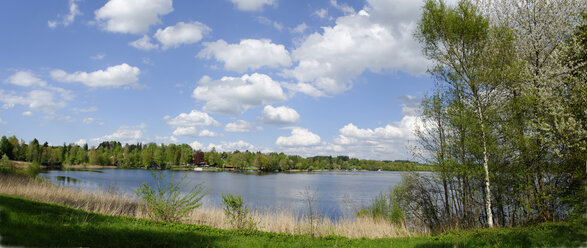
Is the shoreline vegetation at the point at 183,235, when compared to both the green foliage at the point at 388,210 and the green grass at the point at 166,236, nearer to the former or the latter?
the green grass at the point at 166,236

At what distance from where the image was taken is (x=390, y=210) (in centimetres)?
1875

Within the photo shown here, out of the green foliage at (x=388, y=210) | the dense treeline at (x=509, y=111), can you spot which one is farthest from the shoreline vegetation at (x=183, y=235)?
the green foliage at (x=388, y=210)

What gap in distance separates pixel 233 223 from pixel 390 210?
10.4m

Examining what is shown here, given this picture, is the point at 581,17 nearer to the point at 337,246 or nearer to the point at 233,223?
the point at 337,246

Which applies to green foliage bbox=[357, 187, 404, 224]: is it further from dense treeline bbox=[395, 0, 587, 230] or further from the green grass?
the green grass

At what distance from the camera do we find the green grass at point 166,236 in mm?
7260

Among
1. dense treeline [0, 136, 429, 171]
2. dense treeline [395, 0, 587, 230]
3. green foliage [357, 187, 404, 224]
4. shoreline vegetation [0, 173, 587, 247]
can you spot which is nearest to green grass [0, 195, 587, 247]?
shoreline vegetation [0, 173, 587, 247]

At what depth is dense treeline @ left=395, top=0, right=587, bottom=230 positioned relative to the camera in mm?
11680

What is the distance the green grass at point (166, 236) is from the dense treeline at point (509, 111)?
249 cm

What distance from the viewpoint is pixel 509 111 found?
43.3ft

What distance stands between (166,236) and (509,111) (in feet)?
46.0

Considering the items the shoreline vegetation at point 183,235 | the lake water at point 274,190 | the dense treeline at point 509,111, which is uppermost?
the dense treeline at point 509,111

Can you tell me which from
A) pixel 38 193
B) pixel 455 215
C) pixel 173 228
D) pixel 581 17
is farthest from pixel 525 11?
pixel 38 193

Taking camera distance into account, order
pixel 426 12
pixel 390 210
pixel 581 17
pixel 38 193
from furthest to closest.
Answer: pixel 390 210
pixel 38 193
pixel 426 12
pixel 581 17
